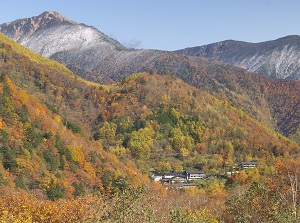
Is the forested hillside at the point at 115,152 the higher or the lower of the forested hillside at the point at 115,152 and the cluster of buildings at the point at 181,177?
the higher

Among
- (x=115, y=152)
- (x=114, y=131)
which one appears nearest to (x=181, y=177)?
(x=115, y=152)

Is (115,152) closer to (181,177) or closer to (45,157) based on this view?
(181,177)

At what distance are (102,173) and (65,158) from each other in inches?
438

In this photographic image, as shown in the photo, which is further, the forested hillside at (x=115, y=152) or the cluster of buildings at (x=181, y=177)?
the cluster of buildings at (x=181, y=177)

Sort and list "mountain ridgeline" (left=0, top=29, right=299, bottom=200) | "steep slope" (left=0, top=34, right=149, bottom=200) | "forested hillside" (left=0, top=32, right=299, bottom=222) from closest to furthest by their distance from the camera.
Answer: "forested hillside" (left=0, top=32, right=299, bottom=222), "steep slope" (left=0, top=34, right=149, bottom=200), "mountain ridgeline" (left=0, top=29, right=299, bottom=200)

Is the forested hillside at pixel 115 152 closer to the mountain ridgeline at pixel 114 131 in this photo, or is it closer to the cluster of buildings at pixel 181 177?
the mountain ridgeline at pixel 114 131

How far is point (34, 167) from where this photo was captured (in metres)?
76.4

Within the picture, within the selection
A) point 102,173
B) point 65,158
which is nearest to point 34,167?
point 65,158

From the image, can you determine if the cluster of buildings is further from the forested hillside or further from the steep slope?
the steep slope

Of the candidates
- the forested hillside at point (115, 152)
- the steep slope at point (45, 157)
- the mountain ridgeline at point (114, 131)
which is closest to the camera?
the forested hillside at point (115, 152)

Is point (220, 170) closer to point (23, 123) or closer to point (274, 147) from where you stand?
point (274, 147)

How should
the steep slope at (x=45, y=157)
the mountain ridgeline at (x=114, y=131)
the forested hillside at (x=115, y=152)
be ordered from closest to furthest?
the forested hillside at (x=115, y=152), the steep slope at (x=45, y=157), the mountain ridgeline at (x=114, y=131)

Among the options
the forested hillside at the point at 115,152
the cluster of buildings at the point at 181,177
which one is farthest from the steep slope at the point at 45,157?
the cluster of buildings at the point at 181,177

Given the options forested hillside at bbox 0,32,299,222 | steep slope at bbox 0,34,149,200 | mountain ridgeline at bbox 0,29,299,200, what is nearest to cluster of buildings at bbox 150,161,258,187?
forested hillside at bbox 0,32,299,222
